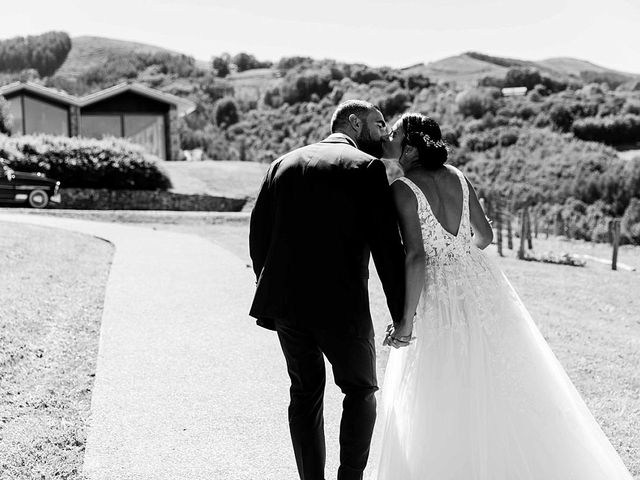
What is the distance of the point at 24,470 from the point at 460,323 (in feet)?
7.91

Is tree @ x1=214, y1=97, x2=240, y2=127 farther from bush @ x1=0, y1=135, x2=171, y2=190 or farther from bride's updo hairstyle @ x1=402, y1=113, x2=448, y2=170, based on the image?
bride's updo hairstyle @ x1=402, y1=113, x2=448, y2=170

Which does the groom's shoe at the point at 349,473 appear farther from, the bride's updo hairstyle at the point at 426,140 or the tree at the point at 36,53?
the tree at the point at 36,53

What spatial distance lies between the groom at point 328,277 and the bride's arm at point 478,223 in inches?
24.4

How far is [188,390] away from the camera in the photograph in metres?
5.77

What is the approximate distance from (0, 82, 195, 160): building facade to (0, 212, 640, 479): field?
1966 cm

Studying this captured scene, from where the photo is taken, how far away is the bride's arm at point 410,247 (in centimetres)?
362

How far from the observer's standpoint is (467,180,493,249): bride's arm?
3.98 m

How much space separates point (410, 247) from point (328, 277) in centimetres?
44

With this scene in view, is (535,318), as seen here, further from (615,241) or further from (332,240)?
(615,241)

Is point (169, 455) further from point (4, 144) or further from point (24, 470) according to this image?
point (4, 144)

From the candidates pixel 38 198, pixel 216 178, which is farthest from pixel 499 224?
pixel 38 198

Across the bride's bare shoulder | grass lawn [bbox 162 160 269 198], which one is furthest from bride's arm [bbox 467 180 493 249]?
grass lawn [bbox 162 160 269 198]

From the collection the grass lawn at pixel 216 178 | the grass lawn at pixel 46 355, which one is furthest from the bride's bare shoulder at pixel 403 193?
the grass lawn at pixel 216 178

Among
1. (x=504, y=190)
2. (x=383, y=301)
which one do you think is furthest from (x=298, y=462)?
(x=504, y=190)
